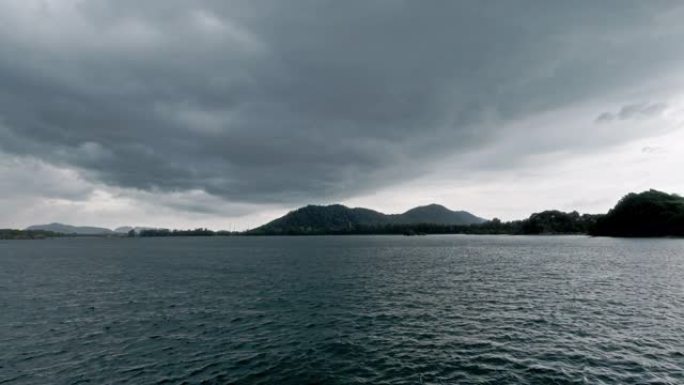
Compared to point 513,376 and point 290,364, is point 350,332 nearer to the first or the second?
point 290,364

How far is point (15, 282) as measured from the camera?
87.2 m

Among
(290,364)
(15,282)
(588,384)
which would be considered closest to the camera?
(588,384)

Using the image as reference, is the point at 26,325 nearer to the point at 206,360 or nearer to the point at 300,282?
the point at 206,360

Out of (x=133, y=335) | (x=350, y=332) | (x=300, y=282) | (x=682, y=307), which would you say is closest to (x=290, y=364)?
(x=350, y=332)

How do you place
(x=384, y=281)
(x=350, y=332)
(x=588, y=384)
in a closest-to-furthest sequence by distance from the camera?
(x=588, y=384) → (x=350, y=332) → (x=384, y=281)

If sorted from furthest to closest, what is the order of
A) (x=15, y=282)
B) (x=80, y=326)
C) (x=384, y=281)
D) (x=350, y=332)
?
(x=15, y=282), (x=384, y=281), (x=80, y=326), (x=350, y=332)

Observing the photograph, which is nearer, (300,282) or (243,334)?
(243,334)

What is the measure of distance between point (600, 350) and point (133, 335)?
50.2m

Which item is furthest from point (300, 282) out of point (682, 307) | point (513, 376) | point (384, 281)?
point (682, 307)

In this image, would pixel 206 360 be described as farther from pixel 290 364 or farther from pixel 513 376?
pixel 513 376

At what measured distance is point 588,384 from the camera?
1076 inches

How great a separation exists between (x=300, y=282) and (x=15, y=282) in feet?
229

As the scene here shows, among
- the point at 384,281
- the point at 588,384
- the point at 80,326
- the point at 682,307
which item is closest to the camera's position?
the point at 588,384

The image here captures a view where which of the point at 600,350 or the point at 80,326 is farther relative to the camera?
the point at 80,326
